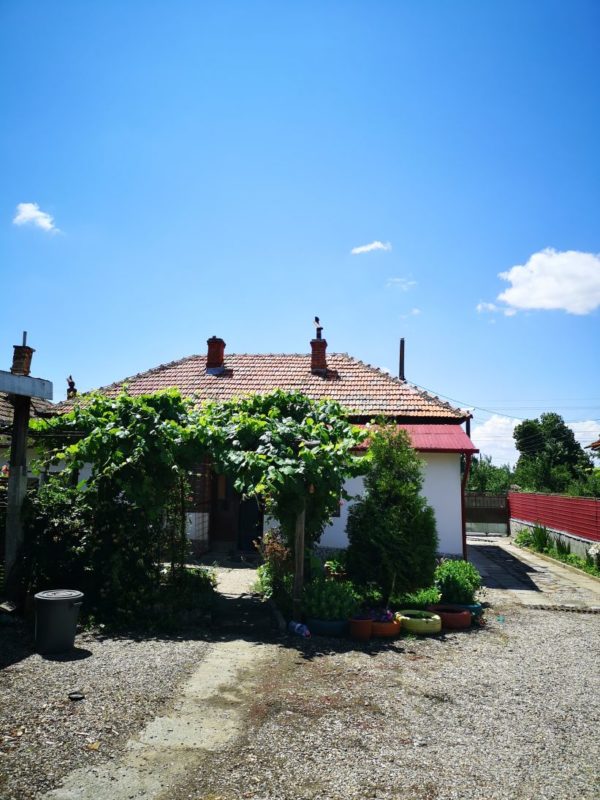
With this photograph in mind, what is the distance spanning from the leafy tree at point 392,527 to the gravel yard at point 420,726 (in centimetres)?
146

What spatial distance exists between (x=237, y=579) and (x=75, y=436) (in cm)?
465

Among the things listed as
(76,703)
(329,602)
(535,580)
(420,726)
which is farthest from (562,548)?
(76,703)

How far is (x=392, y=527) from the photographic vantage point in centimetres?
884

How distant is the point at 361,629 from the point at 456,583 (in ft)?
7.91

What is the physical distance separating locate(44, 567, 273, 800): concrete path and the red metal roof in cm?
682

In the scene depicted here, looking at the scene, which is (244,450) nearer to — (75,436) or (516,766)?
(75,436)

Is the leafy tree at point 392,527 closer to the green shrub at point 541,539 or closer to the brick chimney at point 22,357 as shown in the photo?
the green shrub at point 541,539

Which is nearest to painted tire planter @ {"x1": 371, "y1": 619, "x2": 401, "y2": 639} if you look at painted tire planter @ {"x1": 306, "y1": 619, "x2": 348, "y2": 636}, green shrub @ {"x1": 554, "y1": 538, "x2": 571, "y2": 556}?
painted tire planter @ {"x1": 306, "y1": 619, "x2": 348, "y2": 636}

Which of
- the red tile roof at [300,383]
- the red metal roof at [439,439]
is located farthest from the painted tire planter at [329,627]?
the red tile roof at [300,383]

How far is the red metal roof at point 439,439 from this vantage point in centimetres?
1272

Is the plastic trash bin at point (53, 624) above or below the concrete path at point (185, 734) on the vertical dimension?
above

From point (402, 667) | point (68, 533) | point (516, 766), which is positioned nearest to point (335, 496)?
point (402, 667)

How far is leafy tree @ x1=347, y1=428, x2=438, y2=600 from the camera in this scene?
879 centimetres

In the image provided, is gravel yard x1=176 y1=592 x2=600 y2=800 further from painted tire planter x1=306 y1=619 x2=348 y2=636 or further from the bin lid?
the bin lid
